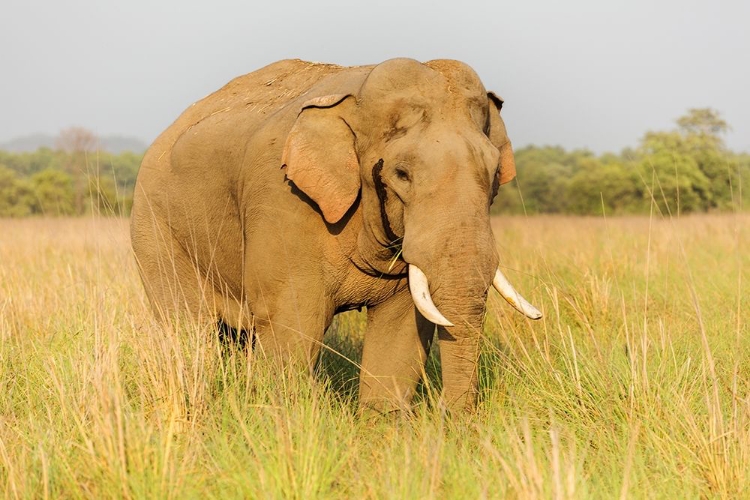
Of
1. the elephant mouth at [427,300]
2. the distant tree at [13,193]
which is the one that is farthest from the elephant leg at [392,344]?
the distant tree at [13,193]

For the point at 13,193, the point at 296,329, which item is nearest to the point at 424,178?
the point at 296,329

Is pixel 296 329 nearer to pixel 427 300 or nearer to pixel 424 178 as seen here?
pixel 427 300

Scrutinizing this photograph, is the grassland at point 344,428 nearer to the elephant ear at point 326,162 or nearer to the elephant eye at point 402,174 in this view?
the elephant ear at point 326,162

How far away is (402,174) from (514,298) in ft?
2.53

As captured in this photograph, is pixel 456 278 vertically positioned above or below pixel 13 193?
above

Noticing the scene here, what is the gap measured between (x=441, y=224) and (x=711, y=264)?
7.40 meters

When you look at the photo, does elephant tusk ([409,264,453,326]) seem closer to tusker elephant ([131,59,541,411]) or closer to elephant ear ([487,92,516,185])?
tusker elephant ([131,59,541,411])

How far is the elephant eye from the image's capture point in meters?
4.56

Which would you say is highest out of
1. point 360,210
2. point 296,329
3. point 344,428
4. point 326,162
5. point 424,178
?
point 326,162

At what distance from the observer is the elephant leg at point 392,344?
5562 millimetres

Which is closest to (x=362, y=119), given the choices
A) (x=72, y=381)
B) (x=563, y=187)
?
(x=72, y=381)

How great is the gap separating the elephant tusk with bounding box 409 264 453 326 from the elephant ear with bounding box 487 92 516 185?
2.93ft

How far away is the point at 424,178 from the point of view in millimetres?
4438

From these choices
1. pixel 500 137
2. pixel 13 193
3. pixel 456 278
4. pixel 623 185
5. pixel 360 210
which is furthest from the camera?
pixel 13 193
